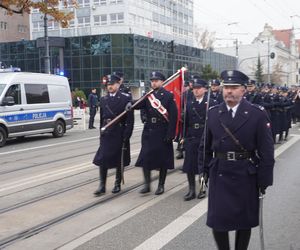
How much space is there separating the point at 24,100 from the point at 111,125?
9.21m

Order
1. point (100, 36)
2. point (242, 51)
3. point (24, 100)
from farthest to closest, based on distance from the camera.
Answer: point (242, 51)
point (100, 36)
point (24, 100)

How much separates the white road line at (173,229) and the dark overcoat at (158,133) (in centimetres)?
101

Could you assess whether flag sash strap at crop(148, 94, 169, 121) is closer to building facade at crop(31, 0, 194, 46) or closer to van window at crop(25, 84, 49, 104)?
van window at crop(25, 84, 49, 104)

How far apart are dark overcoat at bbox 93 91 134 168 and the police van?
27.1 feet

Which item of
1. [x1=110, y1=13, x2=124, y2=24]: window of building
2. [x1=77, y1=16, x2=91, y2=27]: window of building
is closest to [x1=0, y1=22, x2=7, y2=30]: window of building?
[x1=77, y1=16, x2=91, y2=27]: window of building

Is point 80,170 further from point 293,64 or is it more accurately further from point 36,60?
point 293,64

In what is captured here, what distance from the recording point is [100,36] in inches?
2178

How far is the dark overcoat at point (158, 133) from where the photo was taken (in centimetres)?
755

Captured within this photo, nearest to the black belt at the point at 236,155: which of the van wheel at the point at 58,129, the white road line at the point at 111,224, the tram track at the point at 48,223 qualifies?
the white road line at the point at 111,224

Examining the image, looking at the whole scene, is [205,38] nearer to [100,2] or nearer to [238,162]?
[100,2]

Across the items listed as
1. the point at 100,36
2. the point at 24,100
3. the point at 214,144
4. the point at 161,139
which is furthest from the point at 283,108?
the point at 100,36

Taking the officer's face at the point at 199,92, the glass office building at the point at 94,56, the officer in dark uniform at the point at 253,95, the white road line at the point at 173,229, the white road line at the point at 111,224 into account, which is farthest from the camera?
the glass office building at the point at 94,56

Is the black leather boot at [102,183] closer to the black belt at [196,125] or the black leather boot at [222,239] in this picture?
the black belt at [196,125]

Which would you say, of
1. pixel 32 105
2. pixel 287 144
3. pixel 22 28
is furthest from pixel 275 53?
pixel 32 105
